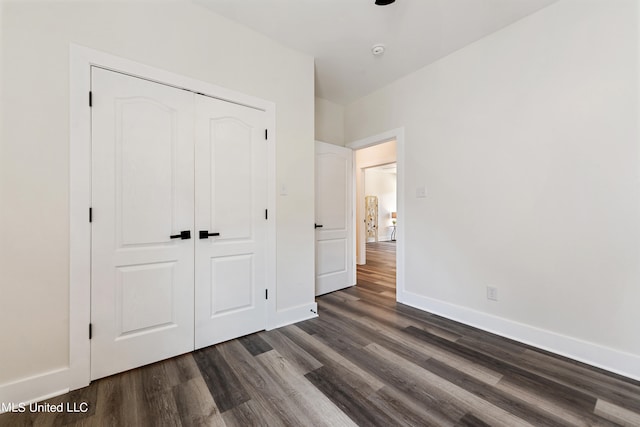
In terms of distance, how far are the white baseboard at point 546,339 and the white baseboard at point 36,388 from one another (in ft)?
10.5

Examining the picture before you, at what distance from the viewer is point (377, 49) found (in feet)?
8.68

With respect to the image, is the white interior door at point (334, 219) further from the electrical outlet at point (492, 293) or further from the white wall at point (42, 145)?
the white wall at point (42, 145)

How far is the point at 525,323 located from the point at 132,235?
3334mm

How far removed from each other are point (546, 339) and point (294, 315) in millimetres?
2245

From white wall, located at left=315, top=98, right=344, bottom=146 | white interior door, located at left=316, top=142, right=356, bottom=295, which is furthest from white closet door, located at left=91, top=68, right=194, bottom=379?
white wall, located at left=315, top=98, right=344, bottom=146

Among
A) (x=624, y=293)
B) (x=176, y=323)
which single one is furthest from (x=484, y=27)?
(x=176, y=323)

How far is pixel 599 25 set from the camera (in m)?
1.88

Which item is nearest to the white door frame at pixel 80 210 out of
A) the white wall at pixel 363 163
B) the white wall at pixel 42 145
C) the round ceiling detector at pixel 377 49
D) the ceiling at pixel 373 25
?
the white wall at pixel 42 145

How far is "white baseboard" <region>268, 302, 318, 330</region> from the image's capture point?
2.54 meters

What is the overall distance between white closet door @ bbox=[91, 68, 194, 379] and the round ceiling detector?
1887mm

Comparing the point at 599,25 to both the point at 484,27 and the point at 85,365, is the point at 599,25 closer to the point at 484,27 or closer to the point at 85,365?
the point at 484,27

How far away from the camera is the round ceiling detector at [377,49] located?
2.61 metres

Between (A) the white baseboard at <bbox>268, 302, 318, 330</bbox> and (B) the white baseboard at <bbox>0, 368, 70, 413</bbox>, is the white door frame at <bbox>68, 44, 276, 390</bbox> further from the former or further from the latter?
(A) the white baseboard at <bbox>268, 302, 318, 330</bbox>

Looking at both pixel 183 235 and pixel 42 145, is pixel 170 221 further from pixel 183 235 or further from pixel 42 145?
pixel 42 145
